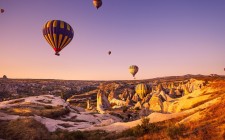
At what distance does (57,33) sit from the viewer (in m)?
40.4

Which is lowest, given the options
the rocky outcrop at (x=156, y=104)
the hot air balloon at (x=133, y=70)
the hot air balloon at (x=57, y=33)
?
the rocky outcrop at (x=156, y=104)

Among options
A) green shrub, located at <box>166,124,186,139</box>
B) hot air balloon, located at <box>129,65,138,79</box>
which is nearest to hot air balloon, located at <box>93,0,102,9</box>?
green shrub, located at <box>166,124,186,139</box>

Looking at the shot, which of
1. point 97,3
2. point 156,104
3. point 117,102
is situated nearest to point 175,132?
point 97,3

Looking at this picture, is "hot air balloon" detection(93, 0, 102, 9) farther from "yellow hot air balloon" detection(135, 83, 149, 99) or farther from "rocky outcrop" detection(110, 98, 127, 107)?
"yellow hot air balloon" detection(135, 83, 149, 99)

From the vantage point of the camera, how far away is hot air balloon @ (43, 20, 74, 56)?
4034 centimetres

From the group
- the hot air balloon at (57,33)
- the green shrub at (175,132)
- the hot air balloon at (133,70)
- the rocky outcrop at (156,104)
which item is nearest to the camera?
the green shrub at (175,132)

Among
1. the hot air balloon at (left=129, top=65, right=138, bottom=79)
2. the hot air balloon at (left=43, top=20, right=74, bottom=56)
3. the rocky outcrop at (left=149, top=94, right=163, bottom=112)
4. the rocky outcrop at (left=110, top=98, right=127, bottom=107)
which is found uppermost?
the hot air balloon at (left=43, top=20, right=74, bottom=56)

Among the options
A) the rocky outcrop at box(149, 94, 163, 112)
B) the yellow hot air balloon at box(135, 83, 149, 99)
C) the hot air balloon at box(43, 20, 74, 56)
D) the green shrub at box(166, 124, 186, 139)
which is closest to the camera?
the green shrub at box(166, 124, 186, 139)

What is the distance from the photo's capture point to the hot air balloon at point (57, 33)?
132 feet

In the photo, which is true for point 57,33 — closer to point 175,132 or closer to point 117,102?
point 175,132

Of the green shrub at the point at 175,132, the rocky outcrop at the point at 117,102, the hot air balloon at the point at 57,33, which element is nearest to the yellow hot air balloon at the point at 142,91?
the rocky outcrop at the point at 117,102

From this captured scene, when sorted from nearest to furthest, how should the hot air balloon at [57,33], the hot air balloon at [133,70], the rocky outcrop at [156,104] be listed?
1. the hot air balloon at [57,33]
2. the rocky outcrop at [156,104]
3. the hot air balloon at [133,70]

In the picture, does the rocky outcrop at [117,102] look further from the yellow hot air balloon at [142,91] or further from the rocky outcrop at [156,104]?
the rocky outcrop at [156,104]

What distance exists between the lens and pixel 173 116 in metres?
20.4
